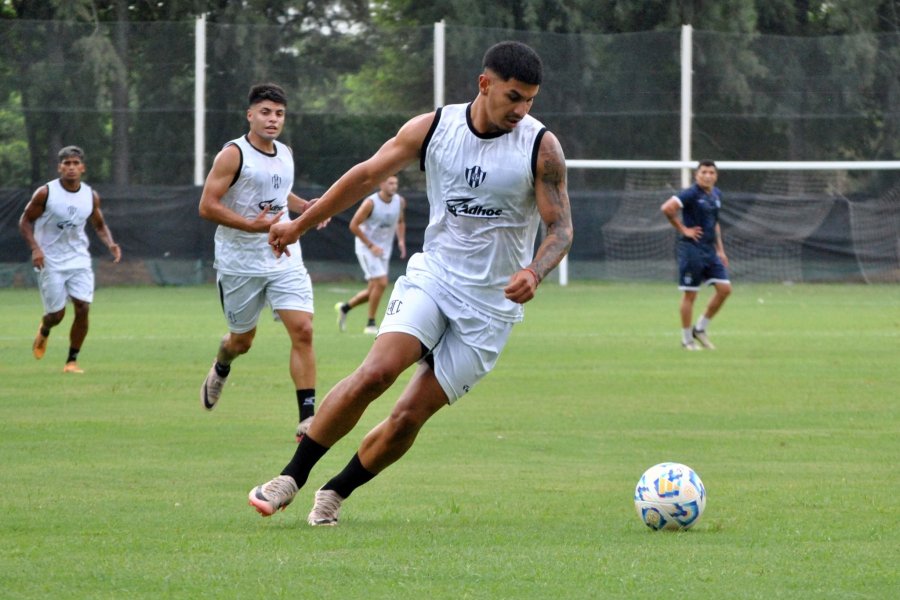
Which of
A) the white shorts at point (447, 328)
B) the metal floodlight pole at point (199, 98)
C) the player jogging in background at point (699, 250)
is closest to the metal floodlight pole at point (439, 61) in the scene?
the metal floodlight pole at point (199, 98)

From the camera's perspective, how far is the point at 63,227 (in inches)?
592

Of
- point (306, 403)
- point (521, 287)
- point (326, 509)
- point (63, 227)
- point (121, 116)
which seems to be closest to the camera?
point (521, 287)

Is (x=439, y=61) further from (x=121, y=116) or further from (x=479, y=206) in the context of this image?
(x=479, y=206)

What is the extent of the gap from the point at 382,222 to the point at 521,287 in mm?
14989

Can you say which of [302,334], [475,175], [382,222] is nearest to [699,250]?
[382,222]

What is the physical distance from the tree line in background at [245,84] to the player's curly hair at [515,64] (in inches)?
1019

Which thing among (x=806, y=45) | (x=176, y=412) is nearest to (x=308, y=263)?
(x=806, y=45)

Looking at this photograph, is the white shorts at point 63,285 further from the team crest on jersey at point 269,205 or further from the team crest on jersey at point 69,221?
the team crest on jersey at point 269,205

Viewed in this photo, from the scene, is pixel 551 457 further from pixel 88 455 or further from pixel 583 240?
pixel 583 240

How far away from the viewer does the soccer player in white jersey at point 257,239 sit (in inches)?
409

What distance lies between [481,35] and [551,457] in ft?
83.7

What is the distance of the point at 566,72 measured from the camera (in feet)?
109

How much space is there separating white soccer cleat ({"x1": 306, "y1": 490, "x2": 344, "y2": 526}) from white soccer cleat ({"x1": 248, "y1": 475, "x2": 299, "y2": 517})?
0.19 m

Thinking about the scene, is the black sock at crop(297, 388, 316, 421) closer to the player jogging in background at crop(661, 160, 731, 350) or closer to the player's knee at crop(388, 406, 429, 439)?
the player's knee at crop(388, 406, 429, 439)
